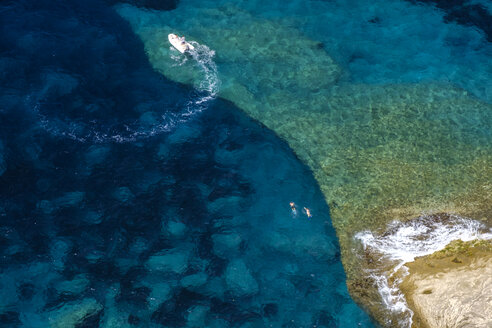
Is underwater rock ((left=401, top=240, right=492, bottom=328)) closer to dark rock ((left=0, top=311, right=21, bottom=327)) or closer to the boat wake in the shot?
the boat wake

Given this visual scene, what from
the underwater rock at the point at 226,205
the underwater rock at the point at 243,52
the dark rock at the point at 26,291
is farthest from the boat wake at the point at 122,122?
the dark rock at the point at 26,291

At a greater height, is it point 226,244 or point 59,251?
point 226,244

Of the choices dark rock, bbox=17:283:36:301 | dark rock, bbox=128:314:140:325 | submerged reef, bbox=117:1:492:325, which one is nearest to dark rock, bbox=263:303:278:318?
submerged reef, bbox=117:1:492:325

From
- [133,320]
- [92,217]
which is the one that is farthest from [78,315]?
[92,217]

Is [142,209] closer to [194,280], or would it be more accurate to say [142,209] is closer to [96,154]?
[96,154]

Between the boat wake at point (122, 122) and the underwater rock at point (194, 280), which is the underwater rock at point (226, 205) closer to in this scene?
the underwater rock at point (194, 280)

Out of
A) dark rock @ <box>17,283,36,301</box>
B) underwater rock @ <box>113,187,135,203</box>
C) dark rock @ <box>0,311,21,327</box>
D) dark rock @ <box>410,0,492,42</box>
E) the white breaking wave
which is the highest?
dark rock @ <box>410,0,492,42</box>
